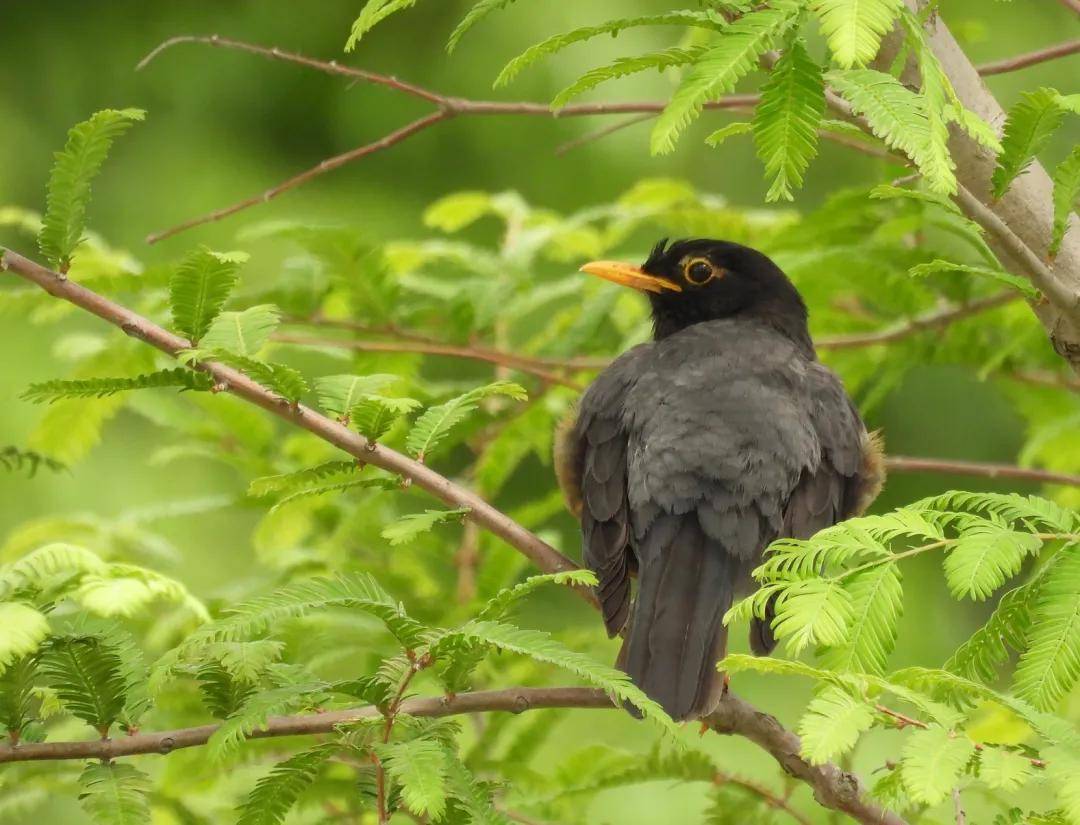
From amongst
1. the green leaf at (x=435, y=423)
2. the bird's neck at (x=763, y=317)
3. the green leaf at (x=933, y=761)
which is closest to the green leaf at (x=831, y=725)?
the green leaf at (x=933, y=761)

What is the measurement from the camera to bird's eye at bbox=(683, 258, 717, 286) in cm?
420

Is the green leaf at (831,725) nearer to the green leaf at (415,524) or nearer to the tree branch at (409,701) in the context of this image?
the tree branch at (409,701)

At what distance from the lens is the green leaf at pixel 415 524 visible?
2.42 meters

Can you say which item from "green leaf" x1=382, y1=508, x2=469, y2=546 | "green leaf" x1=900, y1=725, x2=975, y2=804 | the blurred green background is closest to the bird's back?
"green leaf" x1=382, y1=508, x2=469, y2=546

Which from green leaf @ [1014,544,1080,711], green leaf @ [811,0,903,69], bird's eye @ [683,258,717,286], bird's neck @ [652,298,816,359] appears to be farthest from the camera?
bird's eye @ [683,258,717,286]

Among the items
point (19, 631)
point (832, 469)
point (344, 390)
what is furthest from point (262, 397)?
point (832, 469)

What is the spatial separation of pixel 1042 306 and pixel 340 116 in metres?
6.48

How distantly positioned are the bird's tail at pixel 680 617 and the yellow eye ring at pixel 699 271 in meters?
1.19

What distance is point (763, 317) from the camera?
4.03 metres

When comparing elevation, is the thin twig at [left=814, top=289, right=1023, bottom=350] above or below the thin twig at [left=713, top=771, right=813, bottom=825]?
above

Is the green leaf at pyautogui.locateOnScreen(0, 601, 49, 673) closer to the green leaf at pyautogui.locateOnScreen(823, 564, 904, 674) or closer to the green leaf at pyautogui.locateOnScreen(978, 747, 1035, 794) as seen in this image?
the green leaf at pyautogui.locateOnScreen(823, 564, 904, 674)

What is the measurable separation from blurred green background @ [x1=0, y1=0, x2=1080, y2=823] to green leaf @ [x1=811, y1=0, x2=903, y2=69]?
191 inches

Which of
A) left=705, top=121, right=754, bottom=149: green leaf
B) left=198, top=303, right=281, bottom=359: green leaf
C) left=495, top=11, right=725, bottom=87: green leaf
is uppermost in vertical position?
left=495, top=11, right=725, bottom=87: green leaf

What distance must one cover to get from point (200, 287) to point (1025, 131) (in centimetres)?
139
